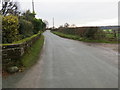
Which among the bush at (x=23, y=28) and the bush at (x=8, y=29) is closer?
the bush at (x=8, y=29)

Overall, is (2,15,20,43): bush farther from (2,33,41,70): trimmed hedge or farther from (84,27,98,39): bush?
(84,27,98,39): bush

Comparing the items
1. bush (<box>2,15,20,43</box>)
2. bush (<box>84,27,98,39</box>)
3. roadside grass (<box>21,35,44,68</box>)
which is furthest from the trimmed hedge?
bush (<box>84,27,98,39</box>)

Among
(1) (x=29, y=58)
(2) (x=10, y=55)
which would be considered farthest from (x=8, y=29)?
(2) (x=10, y=55)

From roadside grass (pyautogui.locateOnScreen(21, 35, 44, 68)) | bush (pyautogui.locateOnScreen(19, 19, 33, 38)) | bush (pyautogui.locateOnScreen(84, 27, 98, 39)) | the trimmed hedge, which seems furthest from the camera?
bush (pyautogui.locateOnScreen(84, 27, 98, 39))

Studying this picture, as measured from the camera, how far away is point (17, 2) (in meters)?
28.1

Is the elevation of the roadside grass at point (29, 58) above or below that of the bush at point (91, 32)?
below

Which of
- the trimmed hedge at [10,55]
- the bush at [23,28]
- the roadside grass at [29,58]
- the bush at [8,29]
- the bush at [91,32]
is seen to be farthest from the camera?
the bush at [91,32]

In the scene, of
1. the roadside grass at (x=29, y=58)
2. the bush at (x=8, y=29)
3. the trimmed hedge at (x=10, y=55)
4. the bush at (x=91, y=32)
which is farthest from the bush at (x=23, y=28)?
the bush at (x=91, y=32)

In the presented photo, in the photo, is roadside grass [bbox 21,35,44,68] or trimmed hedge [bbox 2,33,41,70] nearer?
trimmed hedge [bbox 2,33,41,70]

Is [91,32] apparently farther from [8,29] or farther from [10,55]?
[10,55]

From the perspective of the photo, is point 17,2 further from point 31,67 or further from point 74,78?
point 74,78

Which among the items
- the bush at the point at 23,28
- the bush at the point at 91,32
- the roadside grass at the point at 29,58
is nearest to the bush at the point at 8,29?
the roadside grass at the point at 29,58

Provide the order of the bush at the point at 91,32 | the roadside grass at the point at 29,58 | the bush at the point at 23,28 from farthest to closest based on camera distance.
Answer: the bush at the point at 91,32 → the bush at the point at 23,28 → the roadside grass at the point at 29,58

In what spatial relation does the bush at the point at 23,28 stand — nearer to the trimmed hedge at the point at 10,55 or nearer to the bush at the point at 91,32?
the trimmed hedge at the point at 10,55
